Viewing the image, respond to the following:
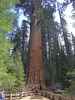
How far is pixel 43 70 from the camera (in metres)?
28.4

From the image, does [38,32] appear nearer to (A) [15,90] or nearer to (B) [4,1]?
(A) [15,90]

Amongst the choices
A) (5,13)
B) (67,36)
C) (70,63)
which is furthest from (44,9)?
(5,13)

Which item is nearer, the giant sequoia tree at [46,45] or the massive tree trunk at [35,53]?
the giant sequoia tree at [46,45]

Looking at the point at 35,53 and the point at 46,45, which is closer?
the point at 35,53

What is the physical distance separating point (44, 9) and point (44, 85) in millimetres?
6684

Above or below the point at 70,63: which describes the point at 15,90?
below

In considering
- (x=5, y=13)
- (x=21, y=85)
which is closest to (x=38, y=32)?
(x=21, y=85)

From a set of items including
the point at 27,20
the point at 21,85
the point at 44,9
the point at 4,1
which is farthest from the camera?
the point at 27,20

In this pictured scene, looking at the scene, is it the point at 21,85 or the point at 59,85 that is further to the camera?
the point at 59,85

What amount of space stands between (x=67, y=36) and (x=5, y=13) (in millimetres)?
21974

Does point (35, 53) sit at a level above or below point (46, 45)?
below

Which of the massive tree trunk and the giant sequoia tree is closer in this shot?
the giant sequoia tree

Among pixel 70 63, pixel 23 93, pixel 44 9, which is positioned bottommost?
pixel 23 93

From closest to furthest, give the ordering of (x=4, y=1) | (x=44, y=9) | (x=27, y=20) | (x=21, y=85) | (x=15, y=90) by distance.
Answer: (x=4, y=1), (x=15, y=90), (x=21, y=85), (x=44, y=9), (x=27, y=20)
